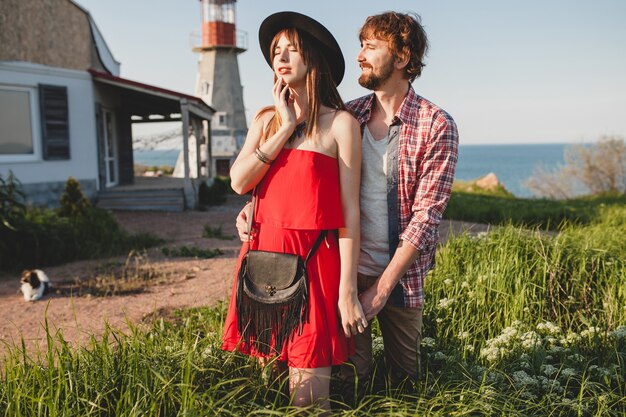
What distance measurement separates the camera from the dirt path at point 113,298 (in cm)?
464

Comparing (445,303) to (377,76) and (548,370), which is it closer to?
(548,370)

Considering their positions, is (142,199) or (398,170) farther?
(142,199)

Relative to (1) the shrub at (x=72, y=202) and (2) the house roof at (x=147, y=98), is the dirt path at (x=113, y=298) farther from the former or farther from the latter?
(2) the house roof at (x=147, y=98)

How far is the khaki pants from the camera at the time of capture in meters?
2.46

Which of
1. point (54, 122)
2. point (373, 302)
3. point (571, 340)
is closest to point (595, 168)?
point (54, 122)

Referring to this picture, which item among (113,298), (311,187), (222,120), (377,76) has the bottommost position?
(113,298)

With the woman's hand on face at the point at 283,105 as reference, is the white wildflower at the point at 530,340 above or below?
below

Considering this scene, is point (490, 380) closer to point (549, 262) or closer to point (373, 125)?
point (373, 125)

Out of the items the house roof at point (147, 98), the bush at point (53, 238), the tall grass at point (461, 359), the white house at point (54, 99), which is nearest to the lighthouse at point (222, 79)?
the house roof at point (147, 98)

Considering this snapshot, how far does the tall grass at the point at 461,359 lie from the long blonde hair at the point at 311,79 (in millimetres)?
988

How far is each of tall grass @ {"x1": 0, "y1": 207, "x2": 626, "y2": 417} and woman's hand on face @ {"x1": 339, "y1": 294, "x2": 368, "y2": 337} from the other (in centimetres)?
29

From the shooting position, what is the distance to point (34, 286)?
221 inches

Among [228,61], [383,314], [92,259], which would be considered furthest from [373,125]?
[228,61]

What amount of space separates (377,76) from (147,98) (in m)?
14.7
